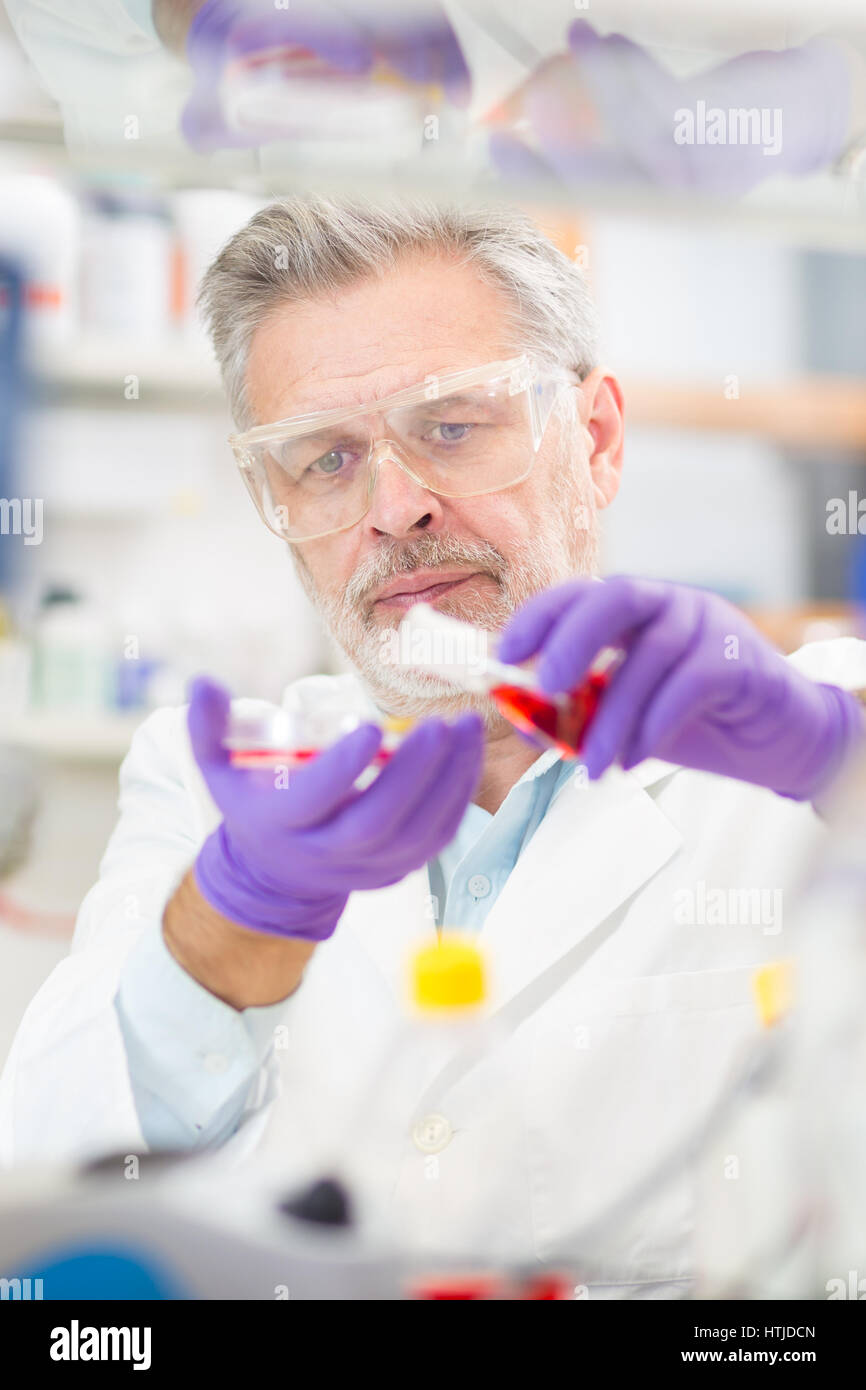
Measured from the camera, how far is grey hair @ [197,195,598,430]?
1439 mm

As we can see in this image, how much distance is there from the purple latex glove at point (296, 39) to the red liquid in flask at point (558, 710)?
0.44 metres

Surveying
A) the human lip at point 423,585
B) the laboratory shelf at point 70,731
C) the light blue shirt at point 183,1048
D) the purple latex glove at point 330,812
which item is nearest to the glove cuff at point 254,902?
the purple latex glove at point 330,812

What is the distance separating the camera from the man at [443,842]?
99 centimetres

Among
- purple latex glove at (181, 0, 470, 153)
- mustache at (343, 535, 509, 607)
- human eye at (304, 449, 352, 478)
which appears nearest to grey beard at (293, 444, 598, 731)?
mustache at (343, 535, 509, 607)

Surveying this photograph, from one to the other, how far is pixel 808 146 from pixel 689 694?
16.7 inches

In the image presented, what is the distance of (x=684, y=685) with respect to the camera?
0.86 m

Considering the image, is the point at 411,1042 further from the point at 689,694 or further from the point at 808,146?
the point at 808,146

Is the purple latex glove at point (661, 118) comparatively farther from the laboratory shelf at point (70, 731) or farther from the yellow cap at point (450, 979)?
the laboratory shelf at point (70, 731)

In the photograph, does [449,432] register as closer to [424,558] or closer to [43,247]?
[424,558]

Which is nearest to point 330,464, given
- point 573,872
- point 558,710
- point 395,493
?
point 395,493

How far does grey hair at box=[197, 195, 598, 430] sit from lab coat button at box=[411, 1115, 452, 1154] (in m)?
0.88

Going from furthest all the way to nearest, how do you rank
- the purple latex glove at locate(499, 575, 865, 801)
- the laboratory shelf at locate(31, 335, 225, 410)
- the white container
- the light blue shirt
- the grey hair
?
1. the laboratory shelf at locate(31, 335, 225, 410)
2. the white container
3. the grey hair
4. the light blue shirt
5. the purple latex glove at locate(499, 575, 865, 801)

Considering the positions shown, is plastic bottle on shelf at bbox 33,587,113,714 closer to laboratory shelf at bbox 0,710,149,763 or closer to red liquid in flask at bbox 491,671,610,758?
laboratory shelf at bbox 0,710,149,763

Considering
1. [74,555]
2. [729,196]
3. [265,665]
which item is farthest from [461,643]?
[74,555]
